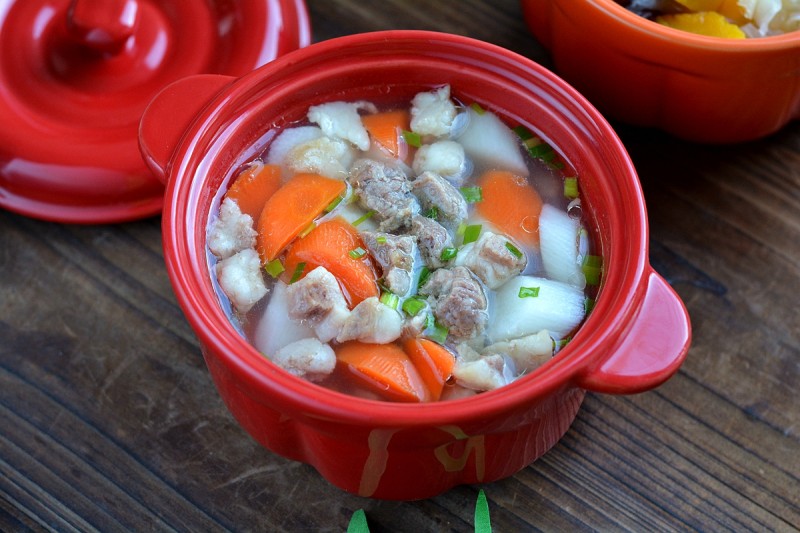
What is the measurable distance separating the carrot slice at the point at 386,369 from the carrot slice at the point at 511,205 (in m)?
0.31

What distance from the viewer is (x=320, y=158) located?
1686mm

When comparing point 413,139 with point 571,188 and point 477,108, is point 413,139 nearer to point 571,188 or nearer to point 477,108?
point 477,108

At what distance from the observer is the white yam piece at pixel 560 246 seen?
162cm

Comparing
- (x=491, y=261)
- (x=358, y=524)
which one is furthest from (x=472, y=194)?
(x=358, y=524)

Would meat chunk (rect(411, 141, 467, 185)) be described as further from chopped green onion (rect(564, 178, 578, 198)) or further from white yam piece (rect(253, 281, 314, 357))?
white yam piece (rect(253, 281, 314, 357))

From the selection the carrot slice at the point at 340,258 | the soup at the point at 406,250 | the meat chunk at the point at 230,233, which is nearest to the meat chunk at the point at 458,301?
the soup at the point at 406,250

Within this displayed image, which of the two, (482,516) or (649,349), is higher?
(649,349)

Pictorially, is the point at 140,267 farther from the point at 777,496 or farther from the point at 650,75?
the point at 777,496

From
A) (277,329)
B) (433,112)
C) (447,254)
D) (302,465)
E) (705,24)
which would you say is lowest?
(302,465)

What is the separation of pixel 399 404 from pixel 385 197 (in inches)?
17.7

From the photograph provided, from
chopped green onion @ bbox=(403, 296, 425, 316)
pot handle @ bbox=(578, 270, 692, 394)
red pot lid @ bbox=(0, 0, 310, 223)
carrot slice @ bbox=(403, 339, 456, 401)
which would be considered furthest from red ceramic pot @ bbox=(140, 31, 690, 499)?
red pot lid @ bbox=(0, 0, 310, 223)

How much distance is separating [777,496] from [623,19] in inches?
36.1

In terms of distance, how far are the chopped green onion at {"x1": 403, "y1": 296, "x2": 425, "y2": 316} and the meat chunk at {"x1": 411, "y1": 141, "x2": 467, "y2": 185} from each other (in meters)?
0.27

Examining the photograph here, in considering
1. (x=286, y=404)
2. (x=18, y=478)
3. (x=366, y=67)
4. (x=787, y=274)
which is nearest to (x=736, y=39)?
(x=787, y=274)
